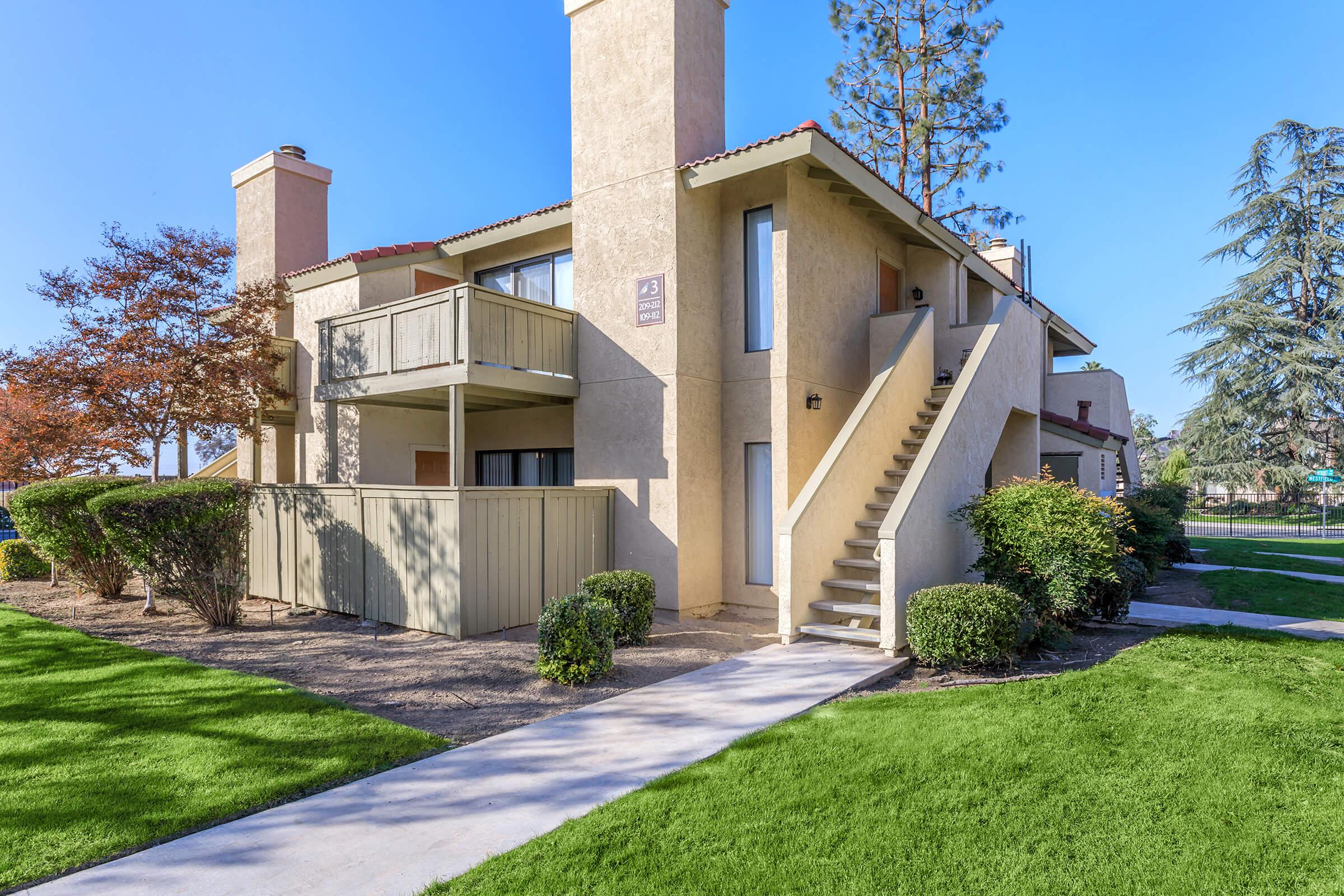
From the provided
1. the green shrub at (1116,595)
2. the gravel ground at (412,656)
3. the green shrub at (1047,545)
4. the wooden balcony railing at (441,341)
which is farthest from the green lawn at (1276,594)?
the wooden balcony railing at (441,341)

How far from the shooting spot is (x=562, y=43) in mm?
13305

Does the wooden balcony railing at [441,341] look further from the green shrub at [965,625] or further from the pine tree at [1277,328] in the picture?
the pine tree at [1277,328]

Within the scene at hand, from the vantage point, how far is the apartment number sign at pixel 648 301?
1063 cm

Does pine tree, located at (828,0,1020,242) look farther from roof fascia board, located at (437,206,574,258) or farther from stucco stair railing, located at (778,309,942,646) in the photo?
roof fascia board, located at (437,206,574,258)

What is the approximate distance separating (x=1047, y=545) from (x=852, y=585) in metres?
2.23

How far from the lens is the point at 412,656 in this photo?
8.38m

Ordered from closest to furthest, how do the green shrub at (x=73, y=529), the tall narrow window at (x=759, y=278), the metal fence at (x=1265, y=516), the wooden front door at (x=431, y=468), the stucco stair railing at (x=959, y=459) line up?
1. the stucco stair railing at (x=959, y=459)
2. the tall narrow window at (x=759, y=278)
3. the green shrub at (x=73, y=529)
4. the wooden front door at (x=431, y=468)
5. the metal fence at (x=1265, y=516)

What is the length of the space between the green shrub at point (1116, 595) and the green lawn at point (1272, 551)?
9.06 m

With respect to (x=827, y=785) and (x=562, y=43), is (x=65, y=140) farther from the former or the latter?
(x=827, y=785)

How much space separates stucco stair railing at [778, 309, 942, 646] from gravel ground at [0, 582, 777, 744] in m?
0.89

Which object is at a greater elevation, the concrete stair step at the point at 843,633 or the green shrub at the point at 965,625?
the green shrub at the point at 965,625

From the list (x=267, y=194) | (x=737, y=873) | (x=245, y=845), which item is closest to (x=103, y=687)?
(x=245, y=845)

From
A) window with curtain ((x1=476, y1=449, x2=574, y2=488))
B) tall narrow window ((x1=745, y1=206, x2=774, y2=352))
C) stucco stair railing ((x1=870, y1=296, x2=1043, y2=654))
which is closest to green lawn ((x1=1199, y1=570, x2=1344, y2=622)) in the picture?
stucco stair railing ((x1=870, y1=296, x2=1043, y2=654))

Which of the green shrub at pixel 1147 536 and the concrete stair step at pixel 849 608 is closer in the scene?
the concrete stair step at pixel 849 608
